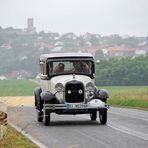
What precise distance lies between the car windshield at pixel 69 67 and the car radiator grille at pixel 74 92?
125 centimetres

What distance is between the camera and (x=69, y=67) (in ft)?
82.5

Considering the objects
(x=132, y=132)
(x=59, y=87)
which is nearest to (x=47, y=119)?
(x=59, y=87)

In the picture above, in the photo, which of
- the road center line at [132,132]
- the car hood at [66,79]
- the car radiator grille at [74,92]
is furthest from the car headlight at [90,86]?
the road center line at [132,132]

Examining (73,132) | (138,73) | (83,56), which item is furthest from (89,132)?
(138,73)

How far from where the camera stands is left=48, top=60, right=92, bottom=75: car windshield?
24984 millimetres

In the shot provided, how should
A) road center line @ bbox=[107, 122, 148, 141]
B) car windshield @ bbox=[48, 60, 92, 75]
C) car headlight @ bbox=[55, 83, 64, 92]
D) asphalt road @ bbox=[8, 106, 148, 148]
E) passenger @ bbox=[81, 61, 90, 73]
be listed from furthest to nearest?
passenger @ bbox=[81, 61, 90, 73]
car windshield @ bbox=[48, 60, 92, 75]
car headlight @ bbox=[55, 83, 64, 92]
road center line @ bbox=[107, 122, 148, 141]
asphalt road @ bbox=[8, 106, 148, 148]

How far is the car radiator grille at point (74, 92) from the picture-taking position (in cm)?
2366

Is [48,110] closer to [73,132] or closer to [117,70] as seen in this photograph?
[73,132]

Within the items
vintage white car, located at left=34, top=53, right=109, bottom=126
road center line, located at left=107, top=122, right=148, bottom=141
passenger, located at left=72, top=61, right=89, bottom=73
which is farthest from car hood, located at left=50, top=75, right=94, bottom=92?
road center line, located at left=107, top=122, right=148, bottom=141

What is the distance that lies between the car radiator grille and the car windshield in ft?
4.11

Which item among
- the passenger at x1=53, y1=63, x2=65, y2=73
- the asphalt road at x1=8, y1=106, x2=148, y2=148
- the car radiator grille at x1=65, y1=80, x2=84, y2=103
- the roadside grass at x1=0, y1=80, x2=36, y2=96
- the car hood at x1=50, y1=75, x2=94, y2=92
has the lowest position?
the roadside grass at x1=0, y1=80, x2=36, y2=96

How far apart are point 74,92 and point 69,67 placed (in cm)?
174

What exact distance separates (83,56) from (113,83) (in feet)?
342

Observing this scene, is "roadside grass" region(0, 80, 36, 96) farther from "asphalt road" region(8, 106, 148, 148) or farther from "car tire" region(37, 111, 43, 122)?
"asphalt road" region(8, 106, 148, 148)
